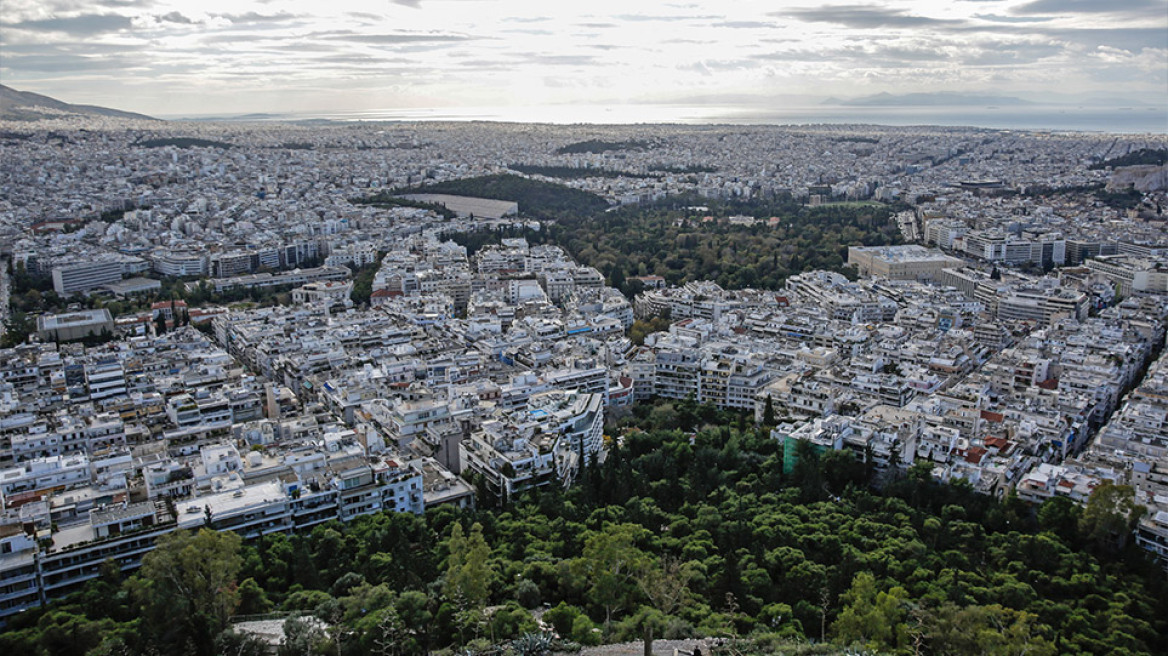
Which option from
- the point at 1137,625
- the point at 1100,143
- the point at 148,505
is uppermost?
the point at 1100,143

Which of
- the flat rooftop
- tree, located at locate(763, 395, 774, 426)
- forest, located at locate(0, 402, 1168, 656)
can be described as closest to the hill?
the flat rooftop

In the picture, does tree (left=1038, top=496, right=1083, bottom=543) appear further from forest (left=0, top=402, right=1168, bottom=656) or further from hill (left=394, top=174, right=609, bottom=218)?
hill (left=394, top=174, right=609, bottom=218)

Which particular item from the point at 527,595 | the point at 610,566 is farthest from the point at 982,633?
the point at 527,595

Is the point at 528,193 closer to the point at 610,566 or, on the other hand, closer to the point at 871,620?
the point at 610,566

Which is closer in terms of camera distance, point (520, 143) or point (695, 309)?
point (695, 309)

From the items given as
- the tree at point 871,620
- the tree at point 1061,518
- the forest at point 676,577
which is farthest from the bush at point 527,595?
the tree at point 1061,518

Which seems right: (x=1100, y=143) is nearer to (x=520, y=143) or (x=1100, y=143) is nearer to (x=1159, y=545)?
(x=520, y=143)

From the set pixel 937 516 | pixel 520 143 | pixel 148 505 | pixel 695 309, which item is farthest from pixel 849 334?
pixel 520 143
